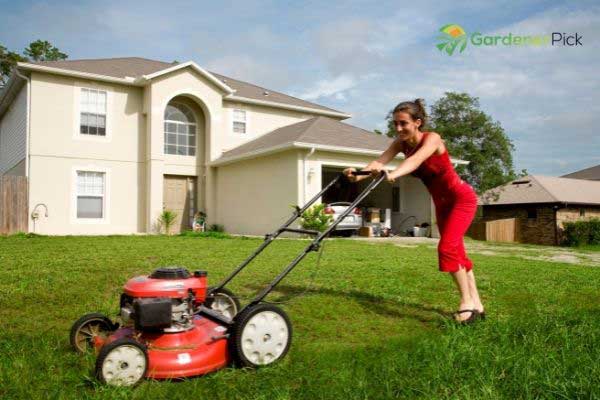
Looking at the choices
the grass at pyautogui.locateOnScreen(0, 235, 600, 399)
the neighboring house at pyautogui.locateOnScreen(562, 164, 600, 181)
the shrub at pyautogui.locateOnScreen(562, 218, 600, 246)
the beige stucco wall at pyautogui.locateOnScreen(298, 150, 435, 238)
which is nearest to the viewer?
the grass at pyautogui.locateOnScreen(0, 235, 600, 399)

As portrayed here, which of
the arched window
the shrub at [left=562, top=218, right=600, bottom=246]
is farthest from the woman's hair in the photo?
the shrub at [left=562, top=218, right=600, bottom=246]

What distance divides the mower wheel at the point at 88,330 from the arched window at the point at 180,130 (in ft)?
53.1

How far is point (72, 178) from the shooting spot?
55.3 feet

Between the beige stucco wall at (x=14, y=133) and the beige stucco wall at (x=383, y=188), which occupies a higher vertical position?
the beige stucco wall at (x=14, y=133)

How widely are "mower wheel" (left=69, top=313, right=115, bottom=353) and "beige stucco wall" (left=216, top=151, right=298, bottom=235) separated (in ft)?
40.1

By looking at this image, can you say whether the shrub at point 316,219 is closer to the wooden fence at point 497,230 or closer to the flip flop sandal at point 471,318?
the flip flop sandal at point 471,318

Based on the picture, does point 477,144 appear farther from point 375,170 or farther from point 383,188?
point 375,170

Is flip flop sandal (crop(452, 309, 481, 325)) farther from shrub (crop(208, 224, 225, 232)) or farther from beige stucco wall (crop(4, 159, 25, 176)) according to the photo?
beige stucco wall (crop(4, 159, 25, 176))

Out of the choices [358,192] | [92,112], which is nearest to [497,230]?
[358,192]

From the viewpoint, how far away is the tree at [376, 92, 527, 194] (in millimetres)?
Result: 28520

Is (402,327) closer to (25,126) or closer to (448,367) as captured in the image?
(448,367)

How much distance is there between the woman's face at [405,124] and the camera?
12.5 feet

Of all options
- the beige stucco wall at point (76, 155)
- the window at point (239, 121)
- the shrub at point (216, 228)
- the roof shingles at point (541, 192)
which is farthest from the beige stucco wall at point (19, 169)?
the roof shingles at point (541, 192)

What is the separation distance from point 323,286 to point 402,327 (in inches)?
63.2
